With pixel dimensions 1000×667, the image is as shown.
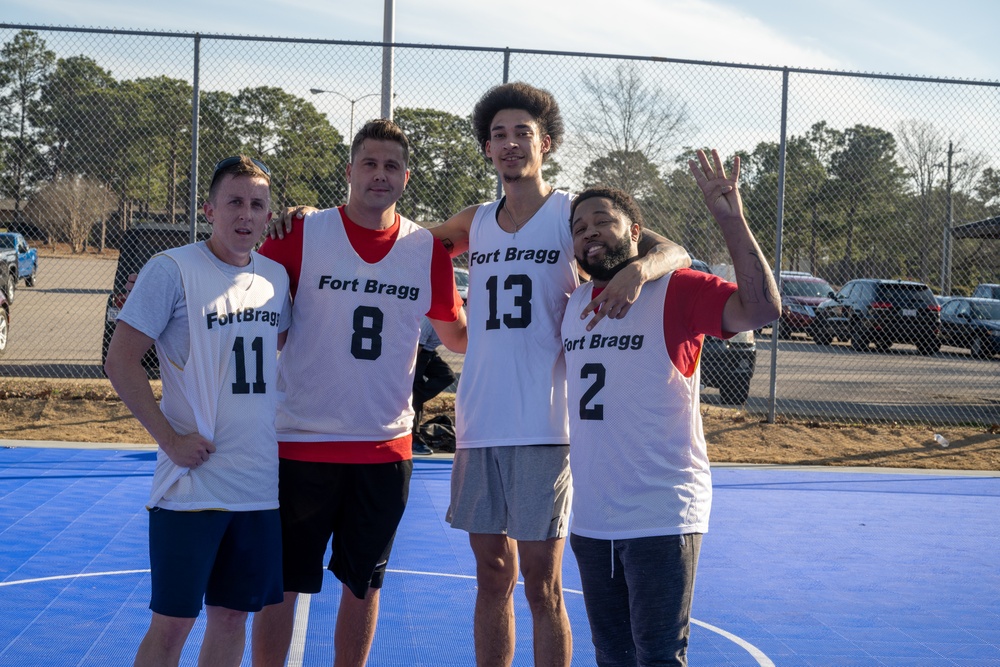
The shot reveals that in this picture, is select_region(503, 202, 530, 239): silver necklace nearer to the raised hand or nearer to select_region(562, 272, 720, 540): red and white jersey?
select_region(562, 272, 720, 540): red and white jersey

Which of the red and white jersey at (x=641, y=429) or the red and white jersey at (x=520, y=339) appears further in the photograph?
the red and white jersey at (x=520, y=339)

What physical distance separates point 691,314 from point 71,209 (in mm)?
9027

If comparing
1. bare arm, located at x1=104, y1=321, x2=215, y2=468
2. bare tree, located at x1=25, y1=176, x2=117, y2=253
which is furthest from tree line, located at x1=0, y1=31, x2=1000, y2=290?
bare arm, located at x1=104, y1=321, x2=215, y2=468

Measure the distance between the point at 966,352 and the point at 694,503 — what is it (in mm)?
16857

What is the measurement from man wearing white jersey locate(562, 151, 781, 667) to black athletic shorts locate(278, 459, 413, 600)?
29.8 inches

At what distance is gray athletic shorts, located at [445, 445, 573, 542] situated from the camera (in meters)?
3.16

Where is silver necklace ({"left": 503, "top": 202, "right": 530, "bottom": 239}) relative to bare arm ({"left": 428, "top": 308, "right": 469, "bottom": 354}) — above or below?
above

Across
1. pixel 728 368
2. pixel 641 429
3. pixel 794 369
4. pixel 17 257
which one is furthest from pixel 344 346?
pixel 794 369

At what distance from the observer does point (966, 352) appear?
17.6m

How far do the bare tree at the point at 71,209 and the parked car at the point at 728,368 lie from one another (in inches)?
244

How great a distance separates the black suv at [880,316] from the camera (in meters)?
14.9

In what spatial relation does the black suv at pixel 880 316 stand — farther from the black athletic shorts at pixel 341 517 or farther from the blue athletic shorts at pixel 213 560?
the blue athletic shorts at pixel 213 560

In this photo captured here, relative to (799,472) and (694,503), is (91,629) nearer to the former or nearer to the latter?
(694,503)

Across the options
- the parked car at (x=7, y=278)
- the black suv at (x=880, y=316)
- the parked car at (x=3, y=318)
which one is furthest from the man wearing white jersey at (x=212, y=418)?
the black suv at (x=880, y=316)
